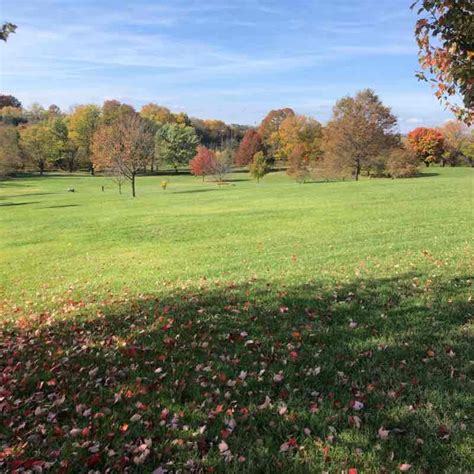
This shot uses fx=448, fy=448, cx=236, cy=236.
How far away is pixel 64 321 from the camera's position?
7504mm

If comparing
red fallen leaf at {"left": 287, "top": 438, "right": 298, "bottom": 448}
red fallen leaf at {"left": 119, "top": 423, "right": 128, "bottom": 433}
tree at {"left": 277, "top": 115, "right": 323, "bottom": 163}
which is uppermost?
tree at {"left": 277, "top": 115, "right": 323, "bottom": 163}

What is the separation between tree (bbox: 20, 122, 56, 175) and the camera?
9262 cm

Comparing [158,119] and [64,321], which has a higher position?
[158,119]

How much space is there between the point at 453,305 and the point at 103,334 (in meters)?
5.20

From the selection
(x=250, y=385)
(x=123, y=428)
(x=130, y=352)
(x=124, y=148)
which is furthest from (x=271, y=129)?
(x=123, y=428)

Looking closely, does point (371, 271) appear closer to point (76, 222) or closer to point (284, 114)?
point (76, 222)

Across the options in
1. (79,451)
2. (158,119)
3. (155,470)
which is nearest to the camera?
(155,470)

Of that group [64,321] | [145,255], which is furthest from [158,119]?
[64,321]

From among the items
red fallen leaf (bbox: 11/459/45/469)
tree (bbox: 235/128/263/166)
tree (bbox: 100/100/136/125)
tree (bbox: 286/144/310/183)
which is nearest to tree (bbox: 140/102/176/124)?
tree (bbox: 100/100/136/125)

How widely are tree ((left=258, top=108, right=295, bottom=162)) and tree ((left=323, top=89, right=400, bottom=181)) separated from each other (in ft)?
141

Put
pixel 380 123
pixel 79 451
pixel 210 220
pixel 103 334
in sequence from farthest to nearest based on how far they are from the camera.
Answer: pixel 380 123 < pixel 210 220 < pixel 103 334 < pixel 79 451

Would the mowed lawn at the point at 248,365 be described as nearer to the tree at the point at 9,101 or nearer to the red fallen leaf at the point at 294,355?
the red fallen leaf at the point at 294,355

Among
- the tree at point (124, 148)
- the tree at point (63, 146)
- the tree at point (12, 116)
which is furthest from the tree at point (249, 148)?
the tree at point (12, 116)

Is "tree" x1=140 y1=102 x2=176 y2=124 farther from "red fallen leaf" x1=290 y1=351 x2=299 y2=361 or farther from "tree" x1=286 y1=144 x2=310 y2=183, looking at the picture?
"red fallen leaf" x1=290 y1=351 x2=299 y2=361
